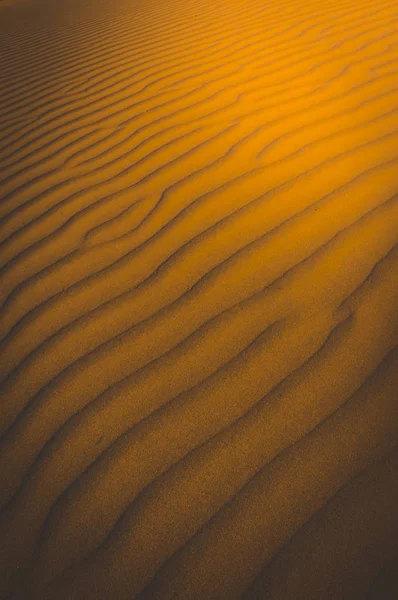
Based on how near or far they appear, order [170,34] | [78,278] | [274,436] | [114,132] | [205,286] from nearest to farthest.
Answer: [274,436] → [205,286] → [78,278] → [114,132] → [170,34]

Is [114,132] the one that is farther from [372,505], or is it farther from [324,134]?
[372,505]

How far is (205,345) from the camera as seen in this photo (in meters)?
1.42

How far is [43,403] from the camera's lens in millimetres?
1328

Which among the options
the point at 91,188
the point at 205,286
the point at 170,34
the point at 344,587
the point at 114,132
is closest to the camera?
the point at 344,587

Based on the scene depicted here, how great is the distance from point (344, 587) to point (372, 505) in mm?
204

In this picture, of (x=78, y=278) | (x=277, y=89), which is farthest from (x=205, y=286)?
(x=277, y=89)

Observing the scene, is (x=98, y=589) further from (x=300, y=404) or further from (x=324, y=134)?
(x=324, y=134)

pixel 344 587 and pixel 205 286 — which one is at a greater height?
pixel 205 286

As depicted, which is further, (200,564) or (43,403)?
(43,403)

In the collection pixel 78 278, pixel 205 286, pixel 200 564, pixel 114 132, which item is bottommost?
pixel 200 564

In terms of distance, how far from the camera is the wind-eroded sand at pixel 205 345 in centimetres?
100

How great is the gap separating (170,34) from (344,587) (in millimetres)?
5330

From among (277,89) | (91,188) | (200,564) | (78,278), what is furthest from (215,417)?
(277,89)

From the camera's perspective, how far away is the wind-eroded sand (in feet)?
3.28
